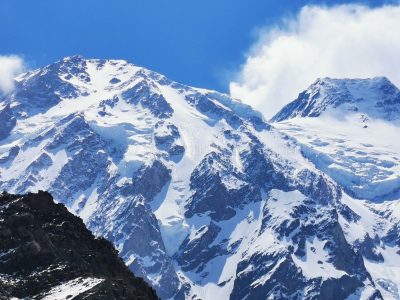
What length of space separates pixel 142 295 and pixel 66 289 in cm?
1378

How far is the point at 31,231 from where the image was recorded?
13475 cm

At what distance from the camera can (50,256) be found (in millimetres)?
131250

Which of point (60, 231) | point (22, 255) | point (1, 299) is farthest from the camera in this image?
point (60, 231)

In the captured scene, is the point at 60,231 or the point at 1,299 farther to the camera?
the point at 60,231

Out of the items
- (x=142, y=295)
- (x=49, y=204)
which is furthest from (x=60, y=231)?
(x=142, y=295)

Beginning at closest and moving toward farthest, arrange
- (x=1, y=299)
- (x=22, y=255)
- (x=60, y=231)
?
(x=1, y=299) < (x=22, y=255) < (x=60, y=231)

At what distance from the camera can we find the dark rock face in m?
124

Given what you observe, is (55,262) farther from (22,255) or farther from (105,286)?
(105,286)

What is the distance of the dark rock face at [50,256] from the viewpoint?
123812mm

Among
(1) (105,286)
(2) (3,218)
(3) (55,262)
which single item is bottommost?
(1) (105,286)

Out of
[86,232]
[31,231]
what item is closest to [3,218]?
[31,231]

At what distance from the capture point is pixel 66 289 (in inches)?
4781

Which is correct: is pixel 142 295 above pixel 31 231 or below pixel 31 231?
below

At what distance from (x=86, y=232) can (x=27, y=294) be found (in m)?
25.1
